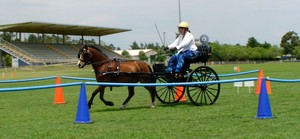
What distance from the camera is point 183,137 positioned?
7.04 m

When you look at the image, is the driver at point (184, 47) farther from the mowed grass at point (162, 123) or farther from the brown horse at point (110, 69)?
the mowed grass at point (162, 123)

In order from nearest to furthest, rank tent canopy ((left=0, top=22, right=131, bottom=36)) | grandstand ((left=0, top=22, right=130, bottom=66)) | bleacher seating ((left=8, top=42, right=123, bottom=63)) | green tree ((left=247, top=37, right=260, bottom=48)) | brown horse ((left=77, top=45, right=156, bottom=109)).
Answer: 1. brown horse ((left=77, top=45, right=156, bottom=109))
2. grandstand ((left=0, top=22, right=130, bottom=66))
3. tent canopy ((left=0, top=22, right=131, bottom=36))
4. bleacher seating ((left=8, top=42, right=123, bottom=63))
5. green tree ((left=247, top=37, right=260, bottom=48))

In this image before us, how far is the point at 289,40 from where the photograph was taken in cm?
17800

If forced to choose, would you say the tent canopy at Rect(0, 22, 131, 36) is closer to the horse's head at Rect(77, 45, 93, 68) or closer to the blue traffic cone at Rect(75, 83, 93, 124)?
the horse's head at Rect(77, 45, 93, 68)

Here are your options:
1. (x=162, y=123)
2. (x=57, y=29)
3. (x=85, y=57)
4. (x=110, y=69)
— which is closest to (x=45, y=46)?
(x=57, y=29)

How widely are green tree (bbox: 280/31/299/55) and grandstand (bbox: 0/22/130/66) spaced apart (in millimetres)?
102267

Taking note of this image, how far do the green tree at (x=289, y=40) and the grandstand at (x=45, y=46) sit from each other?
102m

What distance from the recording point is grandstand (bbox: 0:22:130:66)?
75688 millimetres

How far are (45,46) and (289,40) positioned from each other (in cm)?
12040

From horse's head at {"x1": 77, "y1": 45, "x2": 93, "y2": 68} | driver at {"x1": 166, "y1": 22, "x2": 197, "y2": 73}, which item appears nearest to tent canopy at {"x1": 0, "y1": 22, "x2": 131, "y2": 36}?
horse's head at {"x1": 77, "y1": 45, "x2": 93, "y2": 68}

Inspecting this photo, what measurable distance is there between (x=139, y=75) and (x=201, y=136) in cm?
518

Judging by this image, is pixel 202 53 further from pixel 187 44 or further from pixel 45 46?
pixel 45 46

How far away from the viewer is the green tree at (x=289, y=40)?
174625mm

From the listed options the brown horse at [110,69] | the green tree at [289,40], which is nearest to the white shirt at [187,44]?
the brown horse at [110,69]
